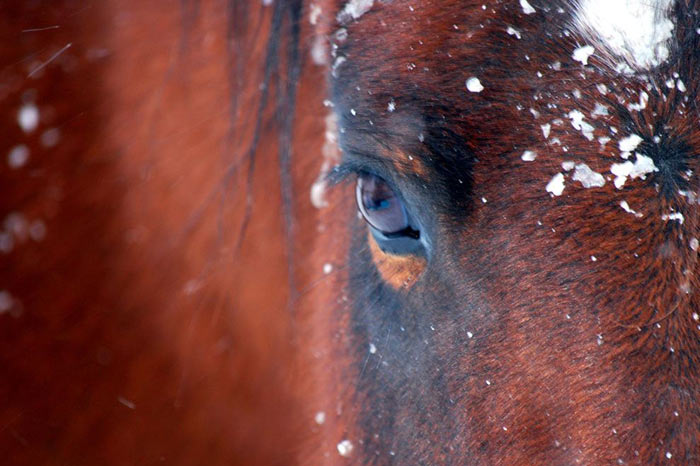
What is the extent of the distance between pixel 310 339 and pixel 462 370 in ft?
1.03

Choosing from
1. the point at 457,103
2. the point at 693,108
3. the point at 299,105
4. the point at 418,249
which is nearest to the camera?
the point at 693,108

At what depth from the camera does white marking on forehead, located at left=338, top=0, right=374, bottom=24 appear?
857 mm

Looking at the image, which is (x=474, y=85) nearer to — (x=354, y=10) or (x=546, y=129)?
(x=546, y=129)

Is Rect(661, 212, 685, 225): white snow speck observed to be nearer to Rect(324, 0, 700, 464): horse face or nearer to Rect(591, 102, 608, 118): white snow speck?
Rect(324, 0, 700, 464): horse face

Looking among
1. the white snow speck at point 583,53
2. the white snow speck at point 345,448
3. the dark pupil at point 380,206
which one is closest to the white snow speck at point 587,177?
the white snow speck at point 583,53

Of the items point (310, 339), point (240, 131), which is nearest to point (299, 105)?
point (240, 131)

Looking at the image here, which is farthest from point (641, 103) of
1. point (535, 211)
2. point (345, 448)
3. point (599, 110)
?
point (345, 448)

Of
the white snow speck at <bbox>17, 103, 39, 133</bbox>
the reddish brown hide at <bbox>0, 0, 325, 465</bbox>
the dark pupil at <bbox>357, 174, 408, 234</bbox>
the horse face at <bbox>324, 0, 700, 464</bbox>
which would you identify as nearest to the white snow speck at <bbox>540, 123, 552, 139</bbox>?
the horse face at <bbox>324, 0, 700, 464</bbox>

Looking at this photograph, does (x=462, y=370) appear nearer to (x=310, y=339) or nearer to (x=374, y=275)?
(x=374, y=275)

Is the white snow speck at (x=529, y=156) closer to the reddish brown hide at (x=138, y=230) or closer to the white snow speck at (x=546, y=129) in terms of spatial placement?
the white snow speck at (x=546, y=129)

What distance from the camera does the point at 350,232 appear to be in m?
1.04

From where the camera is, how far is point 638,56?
0.70m

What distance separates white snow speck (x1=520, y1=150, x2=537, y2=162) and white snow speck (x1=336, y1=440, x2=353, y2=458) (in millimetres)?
531

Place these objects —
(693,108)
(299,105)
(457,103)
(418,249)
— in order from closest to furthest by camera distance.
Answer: (693,108)
(457,103)
(418,249)
(299,105)
